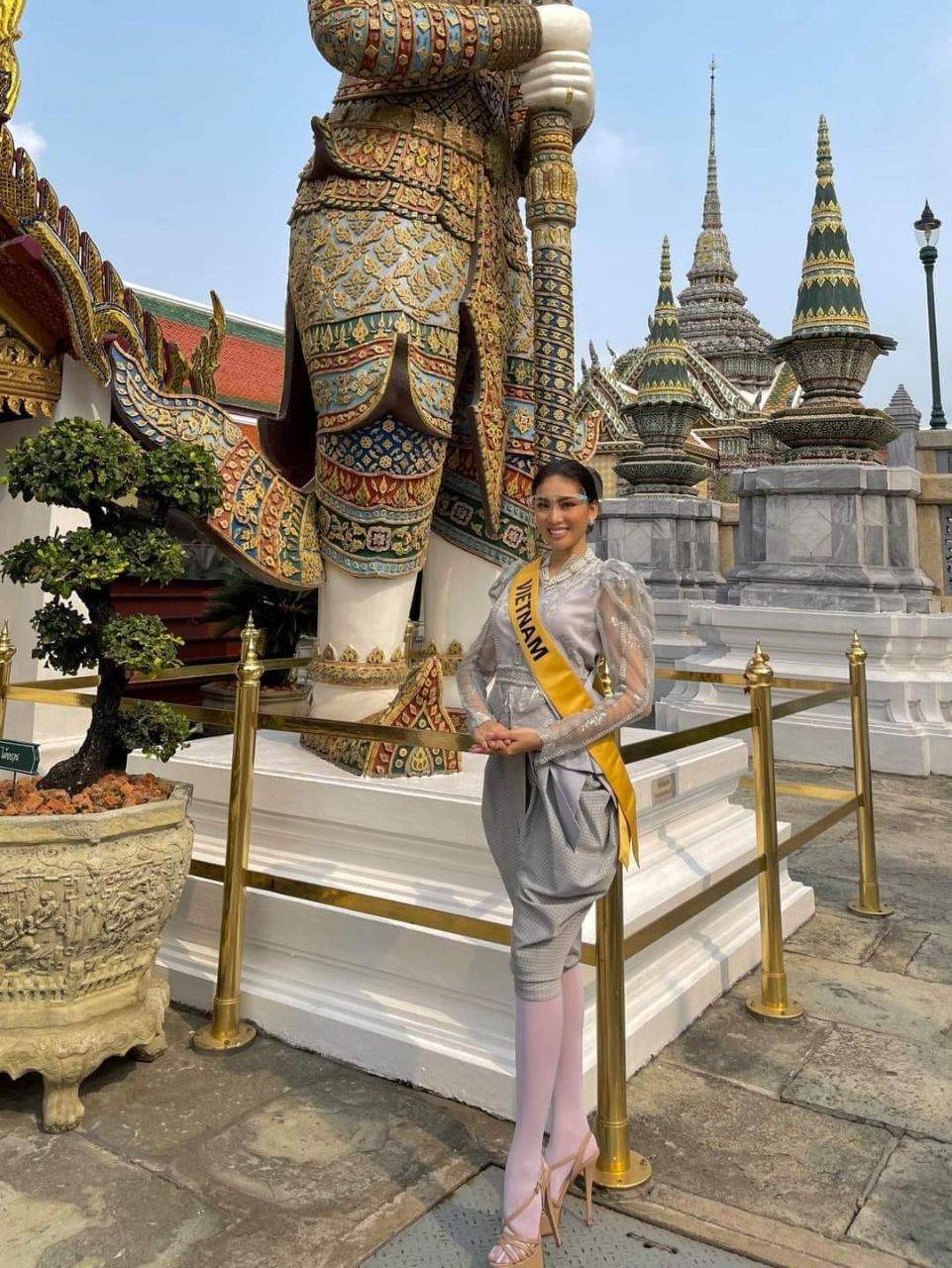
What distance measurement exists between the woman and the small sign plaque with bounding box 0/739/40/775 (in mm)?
1315

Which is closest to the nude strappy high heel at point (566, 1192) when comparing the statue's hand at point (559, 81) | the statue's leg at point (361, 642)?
the statue's leg at point (361, 642)

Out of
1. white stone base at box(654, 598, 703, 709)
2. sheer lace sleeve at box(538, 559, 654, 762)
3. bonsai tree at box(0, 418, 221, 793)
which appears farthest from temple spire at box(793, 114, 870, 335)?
sheer lace sleeve at box(538, 559, 654, 762)

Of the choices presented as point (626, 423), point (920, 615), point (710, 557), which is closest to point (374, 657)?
point (920, 615)

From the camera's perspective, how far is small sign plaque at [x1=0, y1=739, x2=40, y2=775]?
2.49 metres

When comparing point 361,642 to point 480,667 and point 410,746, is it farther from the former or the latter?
point 480,667

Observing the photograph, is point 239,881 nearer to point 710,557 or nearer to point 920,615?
point 920,615

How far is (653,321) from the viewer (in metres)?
12.2

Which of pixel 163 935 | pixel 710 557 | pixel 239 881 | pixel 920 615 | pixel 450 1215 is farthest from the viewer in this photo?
pixel 710 557

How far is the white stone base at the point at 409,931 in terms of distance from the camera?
→ 2375 mm

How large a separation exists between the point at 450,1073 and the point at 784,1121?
80 centimetres

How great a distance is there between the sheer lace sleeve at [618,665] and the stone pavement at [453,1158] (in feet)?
3.12

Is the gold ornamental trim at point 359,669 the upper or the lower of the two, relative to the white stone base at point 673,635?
lower

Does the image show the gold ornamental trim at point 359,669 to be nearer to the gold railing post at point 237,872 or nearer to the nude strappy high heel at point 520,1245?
the gold railing post at point 237,872

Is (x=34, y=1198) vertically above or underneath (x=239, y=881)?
underneath
